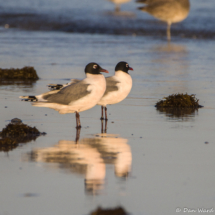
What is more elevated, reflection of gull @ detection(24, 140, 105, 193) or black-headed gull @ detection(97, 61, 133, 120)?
black-headed gull @ detection(97, 61, 133, 120)

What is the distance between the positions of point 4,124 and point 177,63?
7815 mm

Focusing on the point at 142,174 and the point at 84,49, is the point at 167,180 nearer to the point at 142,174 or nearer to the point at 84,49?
the point at 142,174

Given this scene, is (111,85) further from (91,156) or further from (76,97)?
(91,156)

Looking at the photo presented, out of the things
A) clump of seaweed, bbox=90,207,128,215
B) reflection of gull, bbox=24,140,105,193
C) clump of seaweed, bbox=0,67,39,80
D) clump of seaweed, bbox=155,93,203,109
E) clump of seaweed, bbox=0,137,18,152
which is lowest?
clump of seaweed, bbox=90,207,128,215

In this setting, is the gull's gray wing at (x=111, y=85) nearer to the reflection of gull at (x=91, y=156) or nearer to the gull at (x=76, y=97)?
the gull at (x=76, y=97)

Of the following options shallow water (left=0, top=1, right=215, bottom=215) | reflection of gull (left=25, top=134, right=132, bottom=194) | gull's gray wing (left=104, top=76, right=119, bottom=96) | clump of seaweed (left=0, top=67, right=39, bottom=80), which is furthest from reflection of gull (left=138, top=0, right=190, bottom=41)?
reflection of gull (left=25, top=134, right=132, bottom=194)

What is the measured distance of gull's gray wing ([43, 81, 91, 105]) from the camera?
7406 millimetres

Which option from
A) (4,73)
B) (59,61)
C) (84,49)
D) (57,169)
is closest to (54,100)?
(57,169)

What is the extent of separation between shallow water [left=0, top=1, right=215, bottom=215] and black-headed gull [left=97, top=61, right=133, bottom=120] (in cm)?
27

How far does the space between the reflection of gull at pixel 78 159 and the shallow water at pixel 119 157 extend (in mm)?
10

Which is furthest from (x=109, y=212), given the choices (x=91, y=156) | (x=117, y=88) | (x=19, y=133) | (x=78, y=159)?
(x=117, y=88)

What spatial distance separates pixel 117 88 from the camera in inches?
330

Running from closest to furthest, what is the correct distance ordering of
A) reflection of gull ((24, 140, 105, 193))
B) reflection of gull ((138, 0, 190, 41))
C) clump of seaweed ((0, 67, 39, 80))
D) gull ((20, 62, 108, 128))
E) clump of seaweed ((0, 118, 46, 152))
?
reflection of gull ((24, 140, 105, 193)) → clump of seaweed ((0, 118, 46, 152)) → gull ((20, 62, 108, 128)) → clump of seaweed ((0, 67, 39, 80)) → reflection of gull ((138, 0, 190, 41))

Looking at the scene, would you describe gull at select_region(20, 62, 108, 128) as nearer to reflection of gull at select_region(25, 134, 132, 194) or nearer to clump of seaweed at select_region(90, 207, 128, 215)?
reflection of gull at select_region(25, 134, 132, 194)
